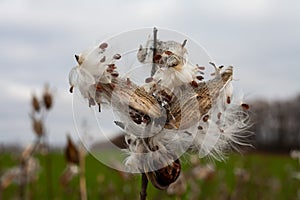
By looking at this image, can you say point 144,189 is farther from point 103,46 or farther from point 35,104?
point 35,104

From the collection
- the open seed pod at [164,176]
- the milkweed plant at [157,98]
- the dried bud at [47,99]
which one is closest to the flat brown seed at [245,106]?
the milkweed plant at [157,98]

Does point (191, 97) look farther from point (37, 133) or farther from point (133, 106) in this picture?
point (37, 133)

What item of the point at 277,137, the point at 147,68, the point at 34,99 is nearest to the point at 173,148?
the point at 147,68

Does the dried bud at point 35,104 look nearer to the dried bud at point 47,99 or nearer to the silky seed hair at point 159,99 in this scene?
the dried bud at point 47,99

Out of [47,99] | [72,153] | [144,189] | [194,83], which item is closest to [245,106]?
[194,83]

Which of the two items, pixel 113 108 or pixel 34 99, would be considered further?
pixel 34 99

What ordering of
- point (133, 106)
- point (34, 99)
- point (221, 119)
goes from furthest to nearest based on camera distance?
1. point (34, 99)
2. point (221, 119)
3. point (133, 106)
